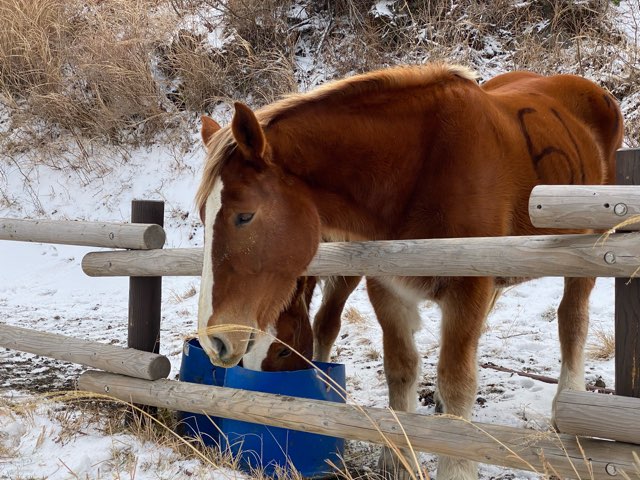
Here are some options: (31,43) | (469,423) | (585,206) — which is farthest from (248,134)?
(31,43)

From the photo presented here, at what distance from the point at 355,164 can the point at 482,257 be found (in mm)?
711

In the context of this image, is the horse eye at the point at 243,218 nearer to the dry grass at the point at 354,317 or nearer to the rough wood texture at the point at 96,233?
the rough wood texture at the point at 96,233

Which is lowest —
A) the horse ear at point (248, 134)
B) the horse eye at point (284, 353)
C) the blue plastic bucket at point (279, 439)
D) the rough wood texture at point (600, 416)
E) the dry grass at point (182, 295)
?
the dry grass at point (182, 295)

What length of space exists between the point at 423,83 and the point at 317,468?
77.6 inches

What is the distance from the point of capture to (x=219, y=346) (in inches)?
97.8

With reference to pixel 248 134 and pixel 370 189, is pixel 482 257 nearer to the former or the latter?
pixel 370 189

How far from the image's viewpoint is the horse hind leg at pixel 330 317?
4.31m

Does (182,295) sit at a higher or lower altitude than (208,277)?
lower

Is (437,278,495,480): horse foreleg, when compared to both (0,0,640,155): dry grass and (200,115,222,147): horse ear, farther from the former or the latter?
(0,0,640,155): dry grass

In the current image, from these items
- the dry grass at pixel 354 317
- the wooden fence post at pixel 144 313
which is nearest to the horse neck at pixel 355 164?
the wooden fence post at pixel 144 313

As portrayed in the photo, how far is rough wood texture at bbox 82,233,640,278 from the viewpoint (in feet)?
7.13

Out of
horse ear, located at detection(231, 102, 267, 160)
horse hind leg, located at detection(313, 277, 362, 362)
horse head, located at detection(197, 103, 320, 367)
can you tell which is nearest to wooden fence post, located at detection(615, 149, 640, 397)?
horse head, located at detection(197, 103, 320, 367)

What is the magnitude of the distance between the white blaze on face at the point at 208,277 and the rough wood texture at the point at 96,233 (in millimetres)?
1188

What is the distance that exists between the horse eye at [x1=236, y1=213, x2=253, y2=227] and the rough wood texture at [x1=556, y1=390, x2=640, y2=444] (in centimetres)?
137
